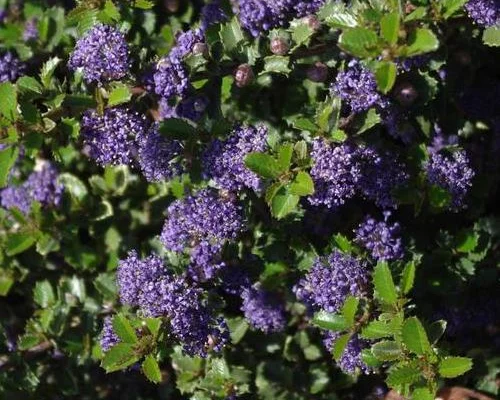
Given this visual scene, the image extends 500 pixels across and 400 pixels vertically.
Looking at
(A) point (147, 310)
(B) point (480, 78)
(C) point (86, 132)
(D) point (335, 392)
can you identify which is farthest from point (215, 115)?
(D) point (335, 392)

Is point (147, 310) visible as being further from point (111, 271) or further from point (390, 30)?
point (390, 30)

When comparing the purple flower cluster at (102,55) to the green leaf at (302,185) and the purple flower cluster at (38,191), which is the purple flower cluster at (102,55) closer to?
the green leaf at (302,185)

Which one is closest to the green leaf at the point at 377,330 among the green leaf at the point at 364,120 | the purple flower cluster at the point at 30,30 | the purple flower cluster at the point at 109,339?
the green leaf at the point at 364,120

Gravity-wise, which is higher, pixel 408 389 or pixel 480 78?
pixel 480 78

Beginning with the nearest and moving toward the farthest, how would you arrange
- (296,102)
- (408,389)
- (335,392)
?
(408,389)
(296,102)
(335,392)

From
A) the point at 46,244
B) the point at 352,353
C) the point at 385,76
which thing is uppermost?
the point at 385,76

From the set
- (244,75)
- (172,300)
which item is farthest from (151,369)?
(244,75)

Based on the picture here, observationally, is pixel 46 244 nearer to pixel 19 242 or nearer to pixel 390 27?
pixel 19 242
